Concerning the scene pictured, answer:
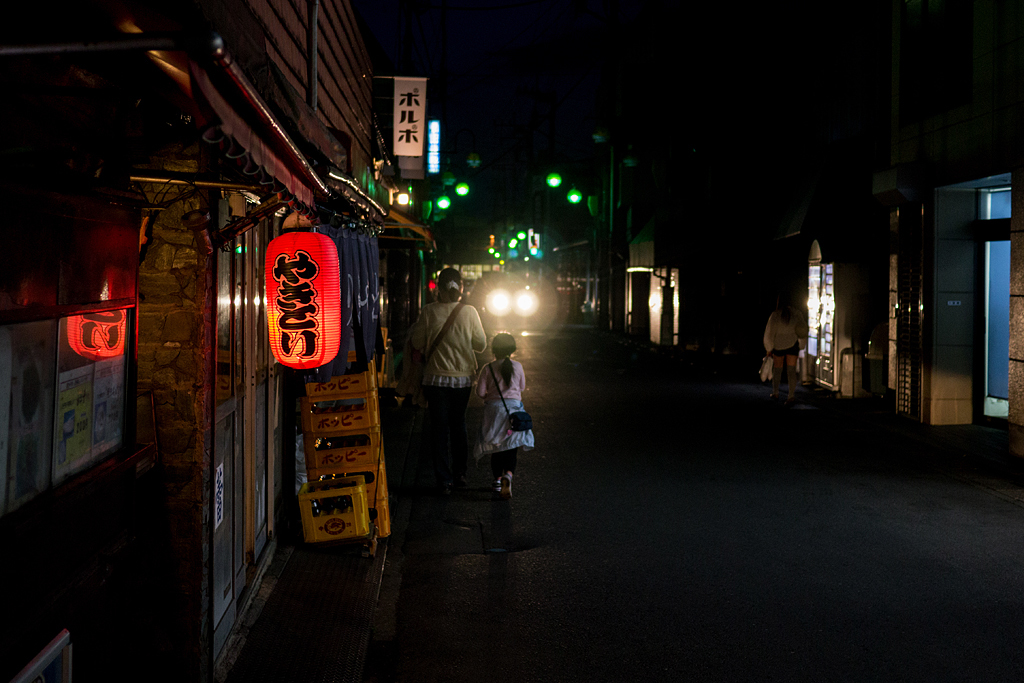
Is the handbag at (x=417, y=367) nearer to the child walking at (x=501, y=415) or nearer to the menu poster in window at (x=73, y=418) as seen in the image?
the child walking at (x=501, y=415)

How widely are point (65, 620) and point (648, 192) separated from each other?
1672 inches

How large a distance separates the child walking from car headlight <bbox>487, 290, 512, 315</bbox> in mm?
47864

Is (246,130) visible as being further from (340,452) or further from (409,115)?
(409,115)

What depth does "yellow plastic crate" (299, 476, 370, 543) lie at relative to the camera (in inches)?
269

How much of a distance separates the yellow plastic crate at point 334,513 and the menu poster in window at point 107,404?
9.62 feet

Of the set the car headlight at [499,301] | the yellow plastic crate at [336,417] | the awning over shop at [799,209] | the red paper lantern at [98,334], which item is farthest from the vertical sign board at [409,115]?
the car headlight at [499,301]

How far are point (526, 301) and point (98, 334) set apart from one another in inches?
2174

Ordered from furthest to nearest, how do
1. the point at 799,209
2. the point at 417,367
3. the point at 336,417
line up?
the point at 799,209, the point at 417,367, the point at 336,417

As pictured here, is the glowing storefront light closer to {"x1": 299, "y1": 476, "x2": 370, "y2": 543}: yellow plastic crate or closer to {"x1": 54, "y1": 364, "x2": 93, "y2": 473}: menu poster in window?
{"x1": 299, "y1": 476, "x2": 370, "y2": 543}: yellow plastic crate

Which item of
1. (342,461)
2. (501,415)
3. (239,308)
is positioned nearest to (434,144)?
(501,415)

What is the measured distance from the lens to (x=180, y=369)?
4.45m

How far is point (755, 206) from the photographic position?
2598 cm

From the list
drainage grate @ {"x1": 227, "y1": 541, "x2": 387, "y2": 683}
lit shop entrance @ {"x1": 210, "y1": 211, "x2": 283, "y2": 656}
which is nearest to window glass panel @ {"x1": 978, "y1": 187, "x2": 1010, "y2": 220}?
drainage grate @ {"x1": 227, "y1": 541, "x2": 387, "y2": 683}

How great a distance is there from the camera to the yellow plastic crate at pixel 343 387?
7.12m
